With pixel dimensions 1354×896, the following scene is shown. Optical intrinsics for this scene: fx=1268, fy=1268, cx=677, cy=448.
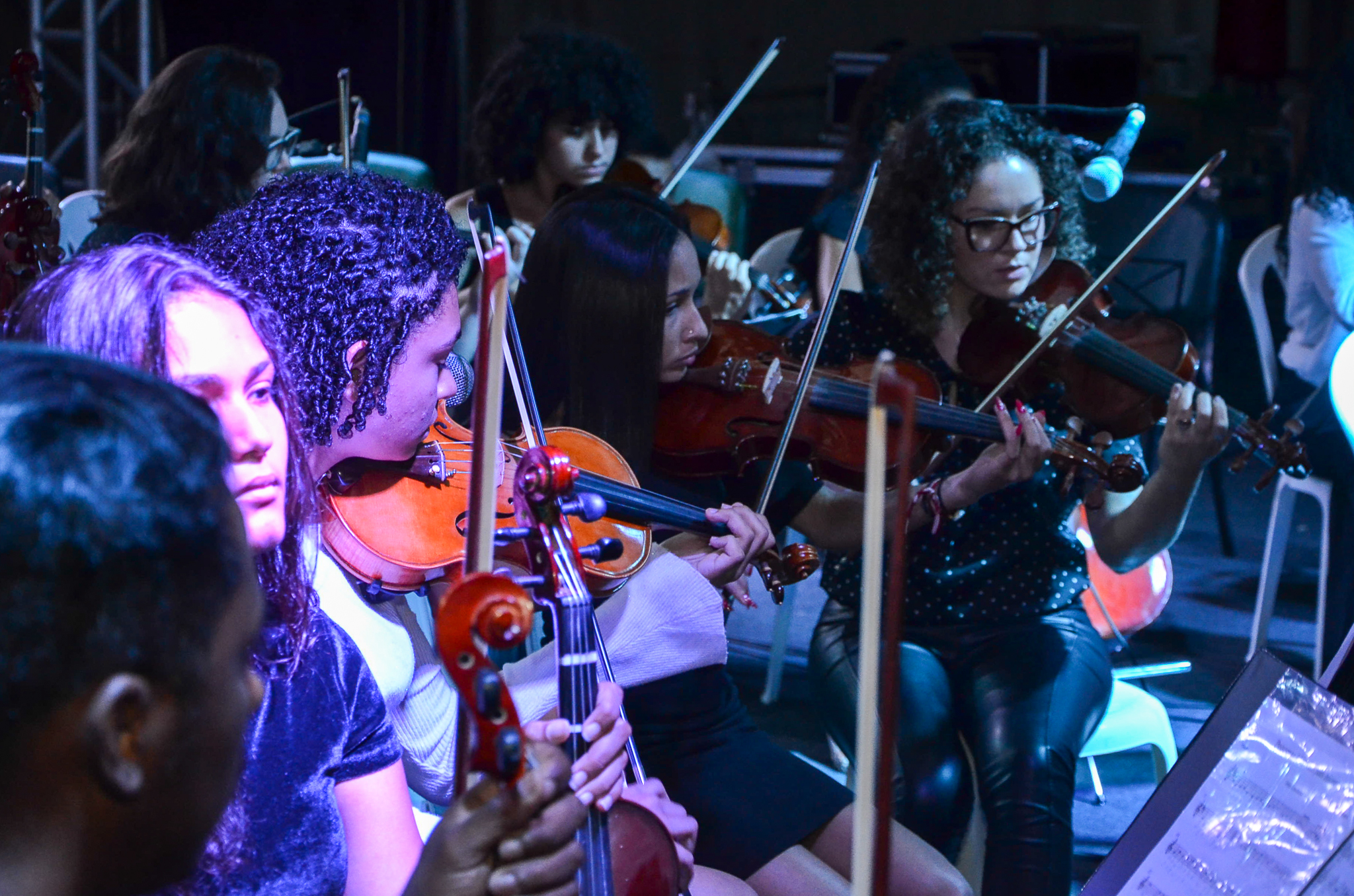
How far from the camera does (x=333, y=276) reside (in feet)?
3.74

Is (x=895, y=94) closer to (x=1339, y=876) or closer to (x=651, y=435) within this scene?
(x=651, y=435)

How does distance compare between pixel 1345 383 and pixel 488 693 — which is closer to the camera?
pixel 488 693

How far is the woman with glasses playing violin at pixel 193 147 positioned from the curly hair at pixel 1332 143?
6.58 ft

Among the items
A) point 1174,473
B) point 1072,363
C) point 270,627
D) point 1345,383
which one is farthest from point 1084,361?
point 270,627

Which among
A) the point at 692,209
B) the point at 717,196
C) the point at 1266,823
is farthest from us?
the point at 717,196

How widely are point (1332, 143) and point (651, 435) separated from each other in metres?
→ 1.72

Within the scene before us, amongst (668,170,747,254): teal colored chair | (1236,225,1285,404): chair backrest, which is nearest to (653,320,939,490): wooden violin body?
(1236,225,1285,404): chair backrest

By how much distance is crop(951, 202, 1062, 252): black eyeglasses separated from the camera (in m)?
1.83

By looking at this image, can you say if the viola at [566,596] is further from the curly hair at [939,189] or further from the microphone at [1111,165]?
the microphone at [1111,165]

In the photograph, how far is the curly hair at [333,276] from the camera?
1132 millimetres

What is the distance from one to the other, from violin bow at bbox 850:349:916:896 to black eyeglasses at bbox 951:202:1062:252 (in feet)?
4.24

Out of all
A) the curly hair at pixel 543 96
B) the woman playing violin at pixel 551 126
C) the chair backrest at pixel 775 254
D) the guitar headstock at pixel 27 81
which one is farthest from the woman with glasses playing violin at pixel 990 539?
the chair backrest at pixel 775 254

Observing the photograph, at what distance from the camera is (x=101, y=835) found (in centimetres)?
52

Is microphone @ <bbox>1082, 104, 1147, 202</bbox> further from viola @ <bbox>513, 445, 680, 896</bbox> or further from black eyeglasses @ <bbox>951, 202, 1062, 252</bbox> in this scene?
viola @ <bbox>513, 445, 680, 896</bbox>
